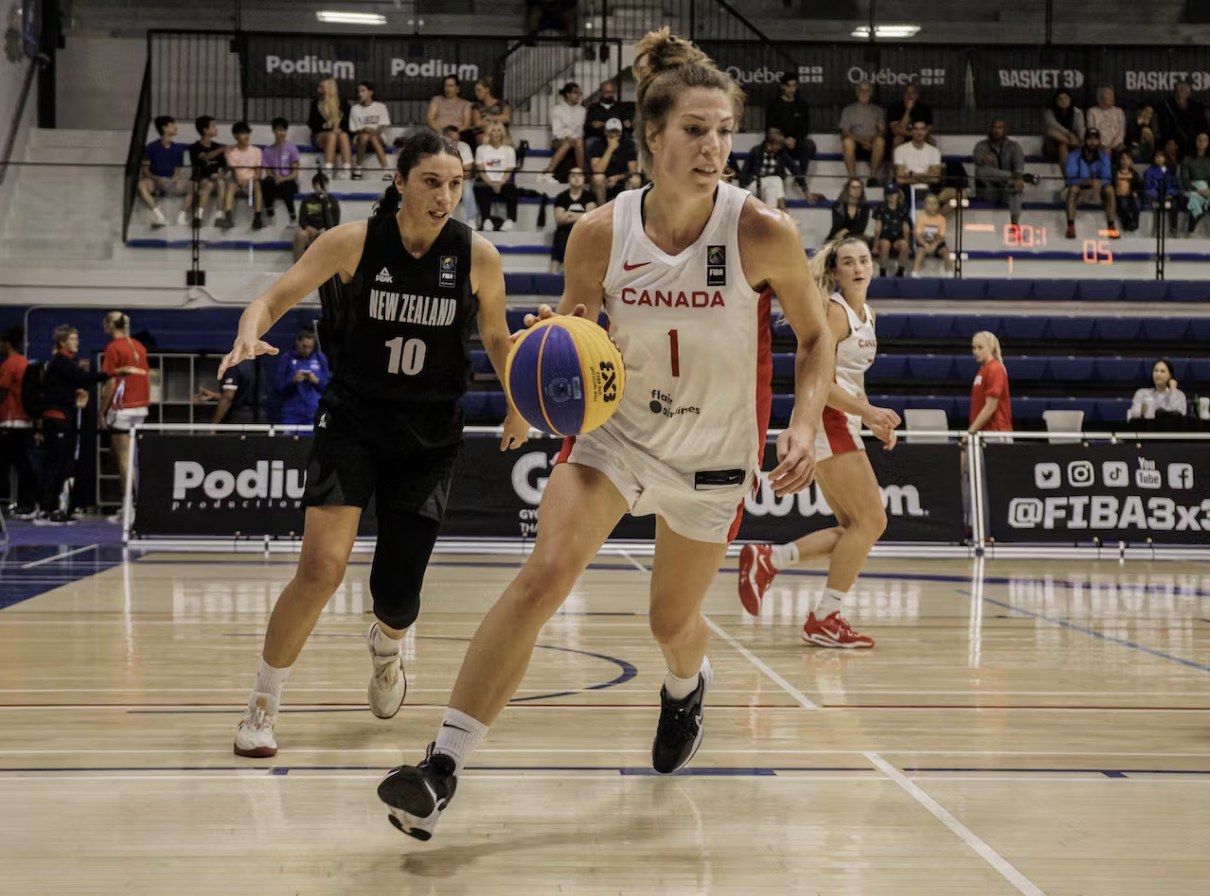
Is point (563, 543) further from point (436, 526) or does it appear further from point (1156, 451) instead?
point (1156, 451)

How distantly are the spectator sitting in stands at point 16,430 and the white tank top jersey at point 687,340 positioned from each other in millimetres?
12840

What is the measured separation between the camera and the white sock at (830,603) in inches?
288

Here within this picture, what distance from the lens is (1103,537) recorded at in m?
12.2

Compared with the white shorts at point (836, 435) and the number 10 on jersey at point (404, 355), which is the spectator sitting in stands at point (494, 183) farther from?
the number 10 on jersey at point (404, 355)

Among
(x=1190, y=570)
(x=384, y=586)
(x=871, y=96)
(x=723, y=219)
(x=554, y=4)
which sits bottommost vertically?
(x=1190, y=570)

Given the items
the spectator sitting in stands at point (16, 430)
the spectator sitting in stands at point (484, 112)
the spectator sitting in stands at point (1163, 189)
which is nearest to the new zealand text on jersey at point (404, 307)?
the spectator sitting in stands at point (16, 430)

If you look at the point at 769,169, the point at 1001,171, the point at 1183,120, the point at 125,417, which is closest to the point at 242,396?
the point at 125,417

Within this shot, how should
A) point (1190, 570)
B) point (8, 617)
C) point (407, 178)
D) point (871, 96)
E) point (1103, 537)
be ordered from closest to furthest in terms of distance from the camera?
point (407, 178), point (8, 617), point (1190, 570), point (1103, 537), point (871, 96)

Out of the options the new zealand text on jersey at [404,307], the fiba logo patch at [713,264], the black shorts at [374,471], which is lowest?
the black shorts at [374,471]

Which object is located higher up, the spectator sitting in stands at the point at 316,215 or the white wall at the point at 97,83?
the white wall at the point at 97,83

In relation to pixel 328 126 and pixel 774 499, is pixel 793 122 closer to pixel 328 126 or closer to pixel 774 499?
pixel 328 126

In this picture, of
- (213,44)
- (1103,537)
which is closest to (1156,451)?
(1103,537)

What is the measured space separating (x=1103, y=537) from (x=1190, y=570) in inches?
36.4

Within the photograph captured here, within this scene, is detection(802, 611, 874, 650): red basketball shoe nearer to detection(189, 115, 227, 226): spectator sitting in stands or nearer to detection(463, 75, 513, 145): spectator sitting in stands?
detection(189, 115, 227, 226): spectator sitting in stands
